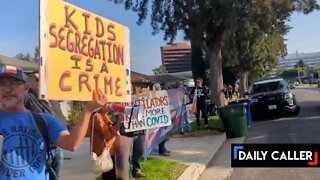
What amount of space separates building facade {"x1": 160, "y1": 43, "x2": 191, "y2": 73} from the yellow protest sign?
111313 mm

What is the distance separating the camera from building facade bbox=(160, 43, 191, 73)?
117750 millimetres

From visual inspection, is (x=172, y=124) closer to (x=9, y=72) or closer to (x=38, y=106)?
(x=38, y=106)

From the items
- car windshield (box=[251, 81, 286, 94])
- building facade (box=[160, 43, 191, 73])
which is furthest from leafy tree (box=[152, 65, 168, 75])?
car windshield (box=[251, 81, 286, 94])

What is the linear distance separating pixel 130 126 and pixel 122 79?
Result: 9.56ft

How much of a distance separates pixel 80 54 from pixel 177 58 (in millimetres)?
117772

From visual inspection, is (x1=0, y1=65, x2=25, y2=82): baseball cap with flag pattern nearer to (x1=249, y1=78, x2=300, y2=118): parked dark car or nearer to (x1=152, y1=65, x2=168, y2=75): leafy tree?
(x1=249, y1=78, x2=300, y2=118): parked dark car

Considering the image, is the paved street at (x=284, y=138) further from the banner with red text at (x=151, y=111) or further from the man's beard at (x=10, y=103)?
the man's beard at (x=10, y=103)

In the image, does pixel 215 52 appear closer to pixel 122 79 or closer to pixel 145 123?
pixel 145 123

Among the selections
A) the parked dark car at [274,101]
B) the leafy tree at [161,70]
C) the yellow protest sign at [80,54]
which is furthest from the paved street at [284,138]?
the leafy tree at [161,70]

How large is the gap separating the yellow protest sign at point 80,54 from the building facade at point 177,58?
111 m

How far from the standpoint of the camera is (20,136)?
2.98 metres

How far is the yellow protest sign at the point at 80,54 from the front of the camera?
3.54 metres

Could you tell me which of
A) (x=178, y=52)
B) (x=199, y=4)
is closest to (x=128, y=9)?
(x=199, y=4)

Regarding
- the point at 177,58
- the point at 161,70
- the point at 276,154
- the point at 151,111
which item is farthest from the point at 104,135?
the point at 177,58
